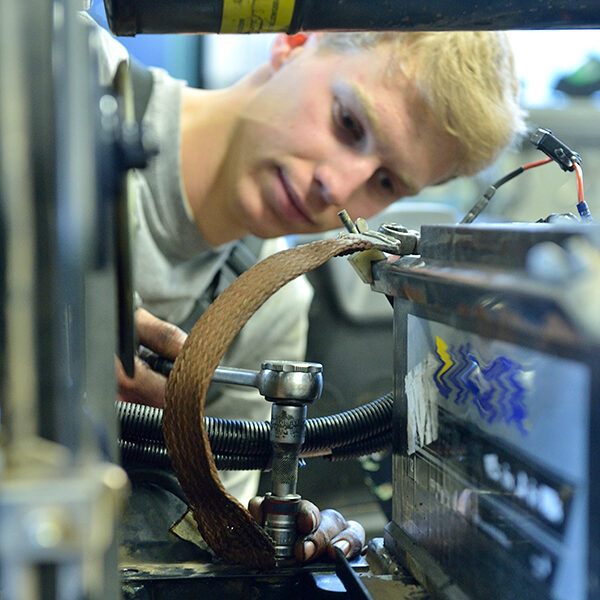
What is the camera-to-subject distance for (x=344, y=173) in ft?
3.33

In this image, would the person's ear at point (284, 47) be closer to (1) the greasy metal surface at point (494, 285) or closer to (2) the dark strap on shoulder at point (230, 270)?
(2) the dark strap on shoulder at point (230, 270)

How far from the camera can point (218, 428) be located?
0.59 metres

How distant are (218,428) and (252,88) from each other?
2.55ft

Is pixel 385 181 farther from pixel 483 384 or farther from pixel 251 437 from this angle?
pixel 483 384

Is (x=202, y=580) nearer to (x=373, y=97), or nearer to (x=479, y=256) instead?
(x=479, y=256)

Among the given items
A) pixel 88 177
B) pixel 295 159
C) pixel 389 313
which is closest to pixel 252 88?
pixel 295 159

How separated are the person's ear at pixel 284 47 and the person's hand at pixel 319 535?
827 millimetres

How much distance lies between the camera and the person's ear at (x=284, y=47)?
3.82ft

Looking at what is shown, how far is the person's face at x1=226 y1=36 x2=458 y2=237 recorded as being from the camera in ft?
3.32

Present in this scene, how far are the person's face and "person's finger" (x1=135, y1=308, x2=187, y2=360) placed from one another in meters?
0.44

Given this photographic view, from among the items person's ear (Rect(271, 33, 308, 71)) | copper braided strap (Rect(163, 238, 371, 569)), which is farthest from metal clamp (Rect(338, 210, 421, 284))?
person's ear (Rect(271, 33, 308, 71))

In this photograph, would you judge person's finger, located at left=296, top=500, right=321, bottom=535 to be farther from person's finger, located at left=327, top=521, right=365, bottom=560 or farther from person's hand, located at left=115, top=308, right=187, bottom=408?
person's hand, located at left=115, top=308, right=187, bottom=408

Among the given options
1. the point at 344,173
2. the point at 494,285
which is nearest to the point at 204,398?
the point at 494,285

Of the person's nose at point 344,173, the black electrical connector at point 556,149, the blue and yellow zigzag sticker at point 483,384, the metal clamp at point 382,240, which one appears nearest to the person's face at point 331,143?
the person's nose at point 344,173
